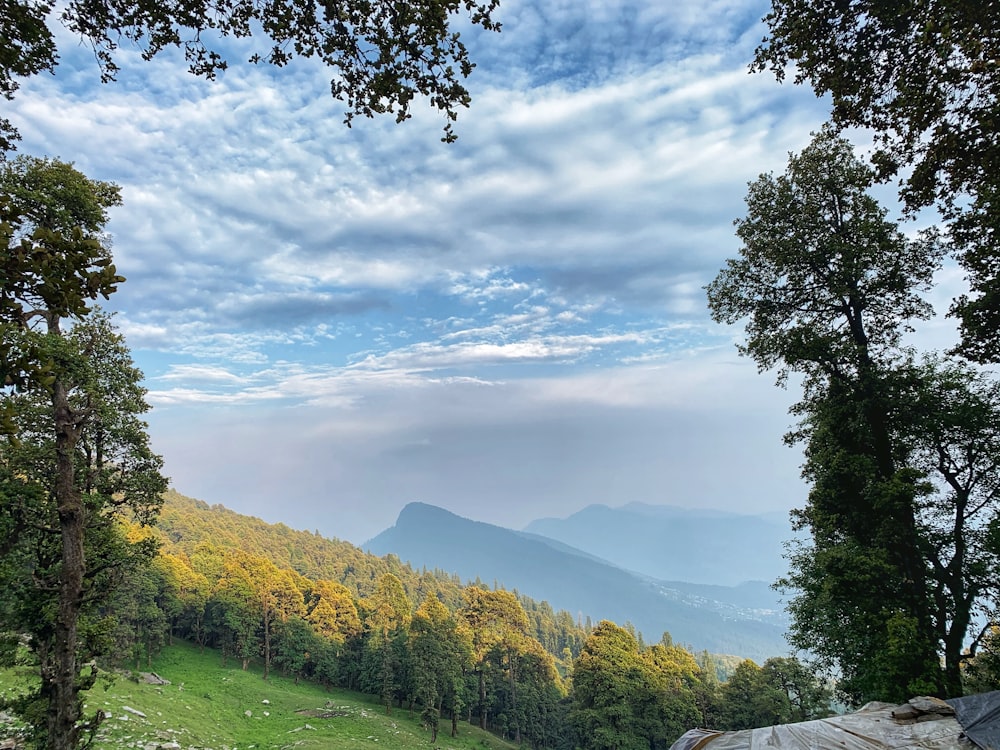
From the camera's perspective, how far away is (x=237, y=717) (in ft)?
101

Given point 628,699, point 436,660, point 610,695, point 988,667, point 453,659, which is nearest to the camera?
point 988,667

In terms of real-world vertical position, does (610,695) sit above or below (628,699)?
above

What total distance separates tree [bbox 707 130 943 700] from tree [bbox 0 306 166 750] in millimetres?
17904

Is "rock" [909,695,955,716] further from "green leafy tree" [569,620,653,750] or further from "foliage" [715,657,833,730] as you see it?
"green leafy tree" [569,620,653,750]

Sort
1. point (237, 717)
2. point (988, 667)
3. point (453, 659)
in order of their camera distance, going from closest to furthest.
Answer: point (988, 667) < point (237, 717) < point (453, 659)

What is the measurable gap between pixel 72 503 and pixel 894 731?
656 inches

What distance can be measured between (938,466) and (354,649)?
61187 mm

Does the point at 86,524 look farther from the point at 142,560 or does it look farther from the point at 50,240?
the point at 50,240

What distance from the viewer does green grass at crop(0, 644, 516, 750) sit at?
21869 millimetres

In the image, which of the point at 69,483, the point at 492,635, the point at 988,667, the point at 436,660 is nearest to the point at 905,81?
the point at 988,667

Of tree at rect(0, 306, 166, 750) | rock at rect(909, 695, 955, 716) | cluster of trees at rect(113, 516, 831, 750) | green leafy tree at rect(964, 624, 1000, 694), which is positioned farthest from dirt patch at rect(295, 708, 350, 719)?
rock at rect(909, 695, 955, 716)

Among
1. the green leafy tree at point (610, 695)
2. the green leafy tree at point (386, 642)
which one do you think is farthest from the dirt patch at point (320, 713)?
the green leafy tree at point (610, 695)

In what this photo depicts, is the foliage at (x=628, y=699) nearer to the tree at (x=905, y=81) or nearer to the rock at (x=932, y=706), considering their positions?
the rock at (x=932, y=706)

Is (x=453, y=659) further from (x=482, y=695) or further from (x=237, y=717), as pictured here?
(x=237, y=717)
